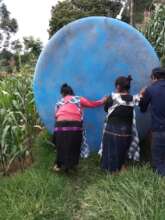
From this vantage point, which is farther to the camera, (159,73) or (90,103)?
(90,103)

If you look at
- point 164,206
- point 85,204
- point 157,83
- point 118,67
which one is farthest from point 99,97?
point 164,206

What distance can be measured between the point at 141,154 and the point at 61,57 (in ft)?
5.80

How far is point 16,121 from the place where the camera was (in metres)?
7.20

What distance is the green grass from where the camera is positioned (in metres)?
4.80

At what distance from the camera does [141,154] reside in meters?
7.09

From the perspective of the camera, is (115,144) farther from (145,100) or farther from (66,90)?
(66,90)

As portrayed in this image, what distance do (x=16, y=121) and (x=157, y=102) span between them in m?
2.20

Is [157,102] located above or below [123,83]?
below

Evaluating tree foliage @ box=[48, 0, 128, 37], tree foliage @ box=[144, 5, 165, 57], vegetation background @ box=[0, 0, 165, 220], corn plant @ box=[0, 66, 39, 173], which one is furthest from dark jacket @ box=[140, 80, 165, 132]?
tree foliage @ box=[48, 0, 128, 37]

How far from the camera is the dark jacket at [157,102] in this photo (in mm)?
6035

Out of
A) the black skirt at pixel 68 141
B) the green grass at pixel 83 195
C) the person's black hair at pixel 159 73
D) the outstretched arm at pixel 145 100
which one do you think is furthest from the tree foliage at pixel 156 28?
the green grass at pixel 83 195

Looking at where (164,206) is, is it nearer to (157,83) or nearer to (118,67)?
(157,83)

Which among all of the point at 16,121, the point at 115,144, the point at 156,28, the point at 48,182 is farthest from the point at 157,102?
the point at 156,28

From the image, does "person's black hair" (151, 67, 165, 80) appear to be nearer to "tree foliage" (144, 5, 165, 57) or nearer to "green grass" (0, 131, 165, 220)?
"green grass" (0, 131, 165, 220)
